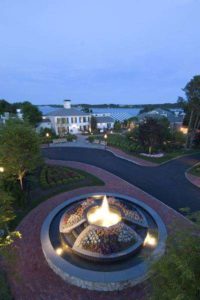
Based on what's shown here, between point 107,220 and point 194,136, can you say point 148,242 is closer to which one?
point 107,220

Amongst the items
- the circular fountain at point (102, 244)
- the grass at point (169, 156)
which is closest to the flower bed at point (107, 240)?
the circular fountain at point (102, 244)

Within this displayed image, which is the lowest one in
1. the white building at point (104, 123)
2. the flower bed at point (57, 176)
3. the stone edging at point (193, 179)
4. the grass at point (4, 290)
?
the stone edging at point (193, 179)

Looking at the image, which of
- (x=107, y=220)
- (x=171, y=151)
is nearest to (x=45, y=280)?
(x=107, y=220)

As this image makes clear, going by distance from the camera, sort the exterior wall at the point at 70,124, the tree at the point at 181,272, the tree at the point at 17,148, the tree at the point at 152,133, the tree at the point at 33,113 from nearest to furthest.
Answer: the tree at the point at 181,272 → the tree at the point at 17,148 → the tree at the point at 152,133 → the tree at the point at 33,113 → the exterior wall at the point at 70,124

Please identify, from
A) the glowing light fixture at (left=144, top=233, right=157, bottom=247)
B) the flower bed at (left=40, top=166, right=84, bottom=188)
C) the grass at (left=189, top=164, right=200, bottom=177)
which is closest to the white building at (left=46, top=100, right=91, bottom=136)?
the flower bed at (left=40, top=166, right=84, bottom=188)

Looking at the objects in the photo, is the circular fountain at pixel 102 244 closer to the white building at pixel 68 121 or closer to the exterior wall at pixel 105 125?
the white building at pixel 68 121

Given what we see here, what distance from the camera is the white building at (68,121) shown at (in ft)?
150

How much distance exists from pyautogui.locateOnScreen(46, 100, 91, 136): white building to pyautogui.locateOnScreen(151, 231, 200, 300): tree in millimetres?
42381

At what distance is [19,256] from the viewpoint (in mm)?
9789

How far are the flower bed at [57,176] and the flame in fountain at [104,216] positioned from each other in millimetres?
A: 7258

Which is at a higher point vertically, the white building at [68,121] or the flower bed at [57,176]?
the white building at [68,121]

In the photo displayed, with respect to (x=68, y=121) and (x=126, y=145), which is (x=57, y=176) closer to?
(x=126, y=145)

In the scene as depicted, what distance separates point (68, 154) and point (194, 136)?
72.1 ft

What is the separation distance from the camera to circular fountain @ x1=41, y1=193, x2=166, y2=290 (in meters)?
8.27
